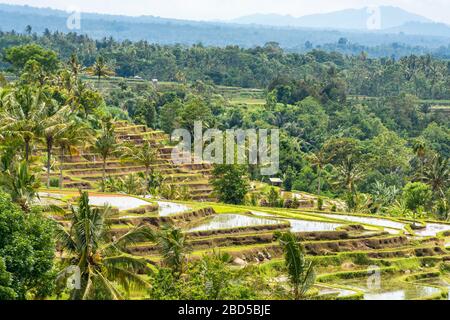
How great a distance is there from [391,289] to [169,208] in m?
12.8

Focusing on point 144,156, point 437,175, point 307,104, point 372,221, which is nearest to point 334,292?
point 372,221

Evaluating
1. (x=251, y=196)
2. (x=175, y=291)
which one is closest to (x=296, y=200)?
(x=251, y=196)

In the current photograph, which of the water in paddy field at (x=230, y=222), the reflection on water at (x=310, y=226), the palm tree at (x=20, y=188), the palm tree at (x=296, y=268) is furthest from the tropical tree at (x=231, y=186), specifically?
the palm tree at (x=20, y=188)

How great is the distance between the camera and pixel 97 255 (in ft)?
86.5

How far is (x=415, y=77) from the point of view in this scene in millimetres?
158375

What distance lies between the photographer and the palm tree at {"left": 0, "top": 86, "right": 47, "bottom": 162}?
47281 millimetres

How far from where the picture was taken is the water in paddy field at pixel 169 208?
158ft

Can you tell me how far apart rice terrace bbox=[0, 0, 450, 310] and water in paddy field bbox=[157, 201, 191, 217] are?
0.44ft

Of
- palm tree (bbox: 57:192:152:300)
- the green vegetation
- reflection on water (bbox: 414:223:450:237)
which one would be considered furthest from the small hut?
palm tree (bbox: 57:192:152:300)

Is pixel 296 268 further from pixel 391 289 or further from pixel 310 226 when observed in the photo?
pixel 310 226

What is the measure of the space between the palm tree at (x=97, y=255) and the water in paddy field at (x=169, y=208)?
20268mm

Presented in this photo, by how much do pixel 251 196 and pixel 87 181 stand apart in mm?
11038

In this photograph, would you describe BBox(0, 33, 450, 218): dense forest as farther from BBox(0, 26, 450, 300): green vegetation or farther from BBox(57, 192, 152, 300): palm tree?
BBox(57, 192, 152, 300): palm tree
